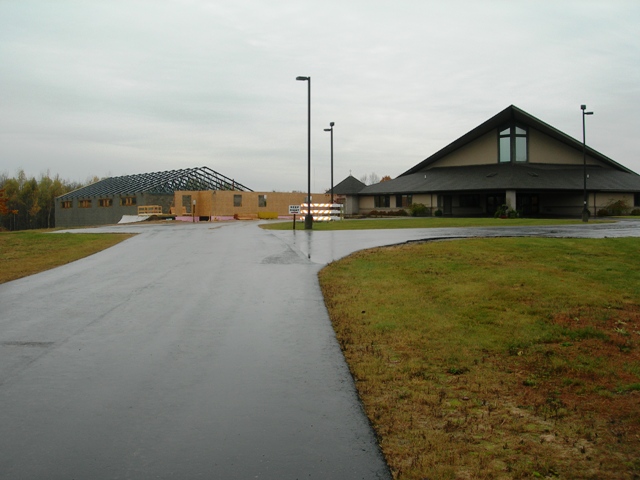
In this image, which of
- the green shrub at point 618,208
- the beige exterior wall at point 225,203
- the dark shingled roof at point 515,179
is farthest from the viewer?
the beige exterior wall at point 225,203

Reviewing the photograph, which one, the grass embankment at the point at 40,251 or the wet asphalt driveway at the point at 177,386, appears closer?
the wet asphalt driveway at the point at 177,386

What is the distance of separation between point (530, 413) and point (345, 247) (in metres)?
13.3

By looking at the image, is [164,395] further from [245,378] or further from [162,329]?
[162,329]

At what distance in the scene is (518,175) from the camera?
164 ft

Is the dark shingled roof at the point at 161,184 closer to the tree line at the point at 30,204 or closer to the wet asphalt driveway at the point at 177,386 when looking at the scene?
the tree line at the point at 30,204

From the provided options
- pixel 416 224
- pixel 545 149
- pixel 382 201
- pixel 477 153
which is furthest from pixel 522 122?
pixel 416 224

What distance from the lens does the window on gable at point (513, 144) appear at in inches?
2114

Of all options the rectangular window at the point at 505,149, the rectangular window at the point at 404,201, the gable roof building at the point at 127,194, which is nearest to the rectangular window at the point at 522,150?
the rectangular window at the point at 505,149

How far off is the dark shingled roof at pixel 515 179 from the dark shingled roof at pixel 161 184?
29679mm

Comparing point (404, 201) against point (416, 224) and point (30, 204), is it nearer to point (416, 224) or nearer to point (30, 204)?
point (416, 224)

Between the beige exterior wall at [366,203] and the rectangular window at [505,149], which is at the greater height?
the rectangular window at [505,149]

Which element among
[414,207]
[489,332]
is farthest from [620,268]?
[414,207]

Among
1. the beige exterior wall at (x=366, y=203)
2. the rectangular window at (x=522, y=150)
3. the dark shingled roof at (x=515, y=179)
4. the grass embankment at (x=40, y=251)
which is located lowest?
the grass embankment at (x=40, y=251)

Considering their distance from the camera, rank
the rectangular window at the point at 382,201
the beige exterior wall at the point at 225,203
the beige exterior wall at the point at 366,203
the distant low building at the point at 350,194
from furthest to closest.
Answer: the distant low building at the point at 350,194, the beige exterior wall at the point at 366,203, the rectangular window at the point at 382,201, the beige exterior wall at the point at 225,203
